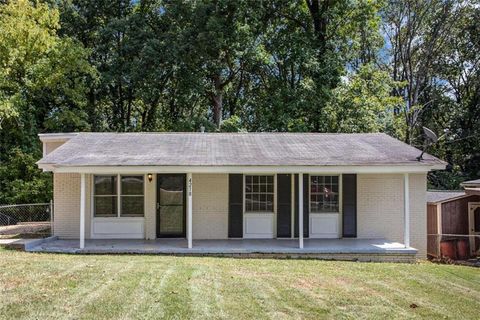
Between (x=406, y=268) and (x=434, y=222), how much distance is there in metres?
4.48

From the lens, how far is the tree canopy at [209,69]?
20.8m

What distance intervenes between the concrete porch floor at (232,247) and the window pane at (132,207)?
0.78 meters

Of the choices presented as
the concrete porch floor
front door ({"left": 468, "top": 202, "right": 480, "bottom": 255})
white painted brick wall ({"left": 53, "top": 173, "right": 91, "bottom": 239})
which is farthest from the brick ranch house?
front door ({"left": 468, "top": 202, "right": 480, "bottom": 255})

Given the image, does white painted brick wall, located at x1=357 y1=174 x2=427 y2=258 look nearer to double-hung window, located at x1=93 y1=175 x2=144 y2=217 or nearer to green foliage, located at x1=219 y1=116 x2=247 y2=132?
double-hung window, located at x1=93 y1=175 x2=144 y2=217

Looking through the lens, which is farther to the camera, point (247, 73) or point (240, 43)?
point (247, 73)

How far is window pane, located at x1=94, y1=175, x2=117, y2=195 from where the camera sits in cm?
1227

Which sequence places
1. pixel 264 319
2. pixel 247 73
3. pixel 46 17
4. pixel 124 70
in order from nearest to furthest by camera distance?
1. pixel 264 319
2. pixel 46 17
3. pixel 124 70
4. pixel 247 73

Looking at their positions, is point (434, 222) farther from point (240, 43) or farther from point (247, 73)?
point (247, 73)

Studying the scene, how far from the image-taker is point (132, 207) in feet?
40.5

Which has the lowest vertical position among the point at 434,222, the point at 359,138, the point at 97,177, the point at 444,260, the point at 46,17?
the point at 444,260

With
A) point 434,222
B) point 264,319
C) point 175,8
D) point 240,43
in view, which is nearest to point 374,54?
point 240,43

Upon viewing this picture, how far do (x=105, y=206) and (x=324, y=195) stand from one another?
20.2 feet

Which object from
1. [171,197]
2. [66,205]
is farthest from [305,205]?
[66,205]

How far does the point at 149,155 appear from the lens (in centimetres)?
1155
